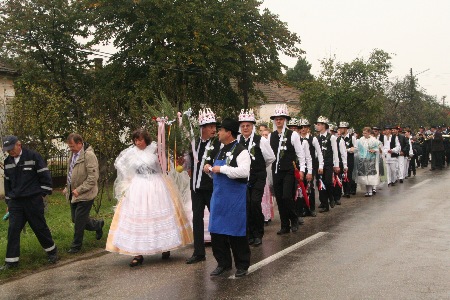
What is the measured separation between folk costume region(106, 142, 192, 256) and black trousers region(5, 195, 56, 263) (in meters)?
1.06

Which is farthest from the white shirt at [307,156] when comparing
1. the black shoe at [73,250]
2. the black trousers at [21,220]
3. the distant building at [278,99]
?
the distant building at [278,99]

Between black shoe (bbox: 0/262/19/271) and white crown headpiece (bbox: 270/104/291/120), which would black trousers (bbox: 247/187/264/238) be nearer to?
white crown headpiece (bbox: 270/104/291/120)

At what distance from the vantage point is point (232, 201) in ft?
23.9

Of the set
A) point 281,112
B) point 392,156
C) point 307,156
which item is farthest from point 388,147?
point 281,112

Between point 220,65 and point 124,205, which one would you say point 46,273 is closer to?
point 124,205

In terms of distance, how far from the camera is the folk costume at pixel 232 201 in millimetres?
7213

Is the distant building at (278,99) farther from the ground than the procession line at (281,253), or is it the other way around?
the distant building at (278,99)

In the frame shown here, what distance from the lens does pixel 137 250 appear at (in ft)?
26.8

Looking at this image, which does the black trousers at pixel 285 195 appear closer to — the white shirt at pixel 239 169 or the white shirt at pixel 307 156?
the white shirt at pixel 307 156

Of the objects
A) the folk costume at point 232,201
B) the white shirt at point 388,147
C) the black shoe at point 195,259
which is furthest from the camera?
the white shirt at point 388,147

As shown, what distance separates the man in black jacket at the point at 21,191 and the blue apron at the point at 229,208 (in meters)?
2.67

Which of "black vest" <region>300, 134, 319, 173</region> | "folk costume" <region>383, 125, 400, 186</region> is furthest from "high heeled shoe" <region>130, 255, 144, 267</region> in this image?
"folk costume" <region>383, 125, 400, 186</region>

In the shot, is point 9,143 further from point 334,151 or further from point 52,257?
point 334,151

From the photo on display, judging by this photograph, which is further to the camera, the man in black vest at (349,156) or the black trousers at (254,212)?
the man in black vest at (349,156)
